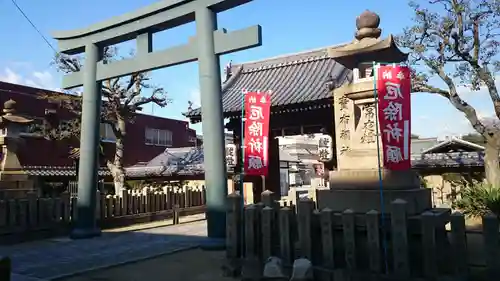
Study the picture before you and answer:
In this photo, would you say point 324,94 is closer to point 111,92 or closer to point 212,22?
point 212,22

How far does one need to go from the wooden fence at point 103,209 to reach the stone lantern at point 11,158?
6.48ft

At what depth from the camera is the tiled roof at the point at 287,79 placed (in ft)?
50.1

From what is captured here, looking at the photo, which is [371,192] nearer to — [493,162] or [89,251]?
[89,251]

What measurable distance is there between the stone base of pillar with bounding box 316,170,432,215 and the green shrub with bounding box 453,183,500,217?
7686mm

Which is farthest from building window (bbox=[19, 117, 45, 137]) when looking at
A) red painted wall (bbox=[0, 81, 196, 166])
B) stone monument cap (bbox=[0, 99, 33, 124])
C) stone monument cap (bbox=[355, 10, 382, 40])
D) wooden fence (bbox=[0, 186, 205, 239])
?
stone monument cap (bbox=[355, 10, 382, 40])

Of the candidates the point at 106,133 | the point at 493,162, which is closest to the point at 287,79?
the point at 493,162

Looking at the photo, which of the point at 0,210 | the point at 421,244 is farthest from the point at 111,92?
the point at 421,244

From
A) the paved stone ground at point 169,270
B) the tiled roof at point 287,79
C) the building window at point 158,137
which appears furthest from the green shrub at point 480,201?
the building window at point 158,137

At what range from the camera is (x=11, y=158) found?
1366 cm

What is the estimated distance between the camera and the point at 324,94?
14477mm

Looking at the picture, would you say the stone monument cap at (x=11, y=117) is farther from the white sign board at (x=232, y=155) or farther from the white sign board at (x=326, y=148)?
the white sign board at (x=326, y=148)

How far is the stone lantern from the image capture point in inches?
524

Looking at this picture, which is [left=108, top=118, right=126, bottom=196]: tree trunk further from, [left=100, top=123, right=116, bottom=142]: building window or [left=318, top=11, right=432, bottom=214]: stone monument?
[left=318, top=11, right=432, bottom=214]: stone monument

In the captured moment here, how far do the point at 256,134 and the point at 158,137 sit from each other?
23.2 metres
